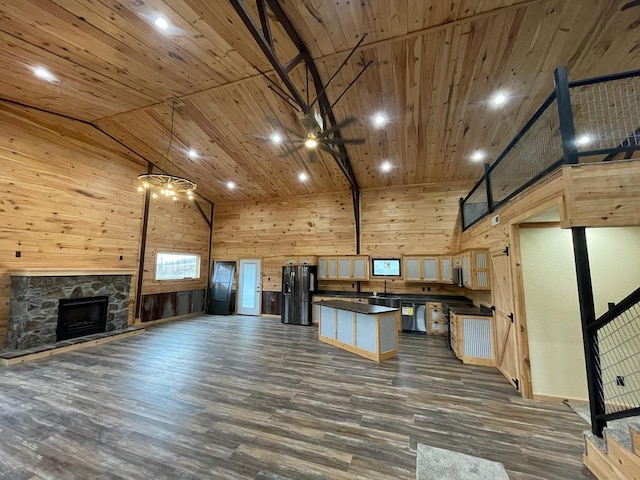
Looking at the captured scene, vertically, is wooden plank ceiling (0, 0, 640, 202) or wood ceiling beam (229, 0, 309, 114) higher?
wooden plank ceiling (0, 0, 640, 202)

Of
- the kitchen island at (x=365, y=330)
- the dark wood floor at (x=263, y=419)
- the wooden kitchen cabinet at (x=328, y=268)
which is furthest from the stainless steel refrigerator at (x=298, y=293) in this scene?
the dark wood floor at (x=263, y=419)

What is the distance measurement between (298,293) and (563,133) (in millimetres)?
6584

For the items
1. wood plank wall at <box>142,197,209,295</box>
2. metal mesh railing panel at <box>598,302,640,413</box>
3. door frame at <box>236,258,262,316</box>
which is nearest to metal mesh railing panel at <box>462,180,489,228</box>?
metal mesh railing panel at <box>598,302,640,413</box>

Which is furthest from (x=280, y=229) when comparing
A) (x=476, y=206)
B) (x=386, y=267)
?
(x=476, y=206)

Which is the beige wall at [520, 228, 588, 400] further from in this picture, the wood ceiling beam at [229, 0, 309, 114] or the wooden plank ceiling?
the wood ceiling beam at [229, 0, 309, 114]

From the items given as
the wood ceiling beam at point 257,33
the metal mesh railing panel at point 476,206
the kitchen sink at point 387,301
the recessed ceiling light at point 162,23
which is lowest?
the kitchen sink at point 387,301

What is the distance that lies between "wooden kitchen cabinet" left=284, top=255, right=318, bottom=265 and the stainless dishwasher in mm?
2880

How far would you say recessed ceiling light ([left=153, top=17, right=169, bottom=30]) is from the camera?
3.29 metres

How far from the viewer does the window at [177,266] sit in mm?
7734

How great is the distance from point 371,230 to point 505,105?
168 inches

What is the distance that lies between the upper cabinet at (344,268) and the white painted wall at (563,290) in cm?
441

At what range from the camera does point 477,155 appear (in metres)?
5.84

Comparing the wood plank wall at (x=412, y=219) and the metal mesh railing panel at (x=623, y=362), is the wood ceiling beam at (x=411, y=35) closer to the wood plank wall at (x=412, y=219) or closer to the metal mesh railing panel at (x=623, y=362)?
the metal mesh railing panel at (x=623, y=362)

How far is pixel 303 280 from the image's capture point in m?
7.70
